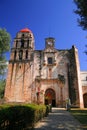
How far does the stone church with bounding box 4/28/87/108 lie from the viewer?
1049 inches

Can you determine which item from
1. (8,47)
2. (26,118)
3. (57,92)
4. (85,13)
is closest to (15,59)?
(8,47)

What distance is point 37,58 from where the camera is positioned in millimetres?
29906

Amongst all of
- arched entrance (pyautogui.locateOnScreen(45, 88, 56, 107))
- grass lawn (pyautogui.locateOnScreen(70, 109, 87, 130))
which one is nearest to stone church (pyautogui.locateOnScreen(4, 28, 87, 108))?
arched entrance (pyautogui.locateOnScreen(45, 88, 56, 107))

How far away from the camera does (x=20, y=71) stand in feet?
93.2

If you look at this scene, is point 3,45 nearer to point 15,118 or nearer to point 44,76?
point 44,76

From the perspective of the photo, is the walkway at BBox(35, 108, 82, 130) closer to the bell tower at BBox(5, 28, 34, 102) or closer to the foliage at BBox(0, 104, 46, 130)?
the foliage at BBox(0, 104, 46, 130)

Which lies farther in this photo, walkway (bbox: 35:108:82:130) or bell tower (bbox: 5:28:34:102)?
bell tower (bbox: 5:28:34:102)

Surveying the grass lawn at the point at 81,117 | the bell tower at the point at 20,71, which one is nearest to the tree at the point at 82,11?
the grass lawn at the point at 81,117

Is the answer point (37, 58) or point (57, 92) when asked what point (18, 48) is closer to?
point (37, 58)

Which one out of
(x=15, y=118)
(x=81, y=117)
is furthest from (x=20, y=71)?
(x=15, y=118)

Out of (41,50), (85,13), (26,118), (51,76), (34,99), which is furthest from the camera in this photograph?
(41,50)

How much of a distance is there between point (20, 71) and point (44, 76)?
5.05m

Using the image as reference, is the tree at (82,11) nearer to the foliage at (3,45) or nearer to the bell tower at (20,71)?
the foliage at (3,45)

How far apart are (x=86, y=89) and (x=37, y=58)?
41.2 ft
